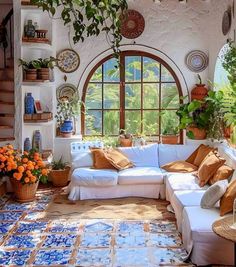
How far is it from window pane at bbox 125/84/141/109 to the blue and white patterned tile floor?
9.19 ft

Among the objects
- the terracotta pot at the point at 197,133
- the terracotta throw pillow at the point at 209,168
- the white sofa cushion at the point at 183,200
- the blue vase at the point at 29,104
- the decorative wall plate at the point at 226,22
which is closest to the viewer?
the white sofa cushion at the point at 183,200

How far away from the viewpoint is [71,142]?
715 cm

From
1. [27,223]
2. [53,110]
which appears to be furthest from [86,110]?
[27,223]

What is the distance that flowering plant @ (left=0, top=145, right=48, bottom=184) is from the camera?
18.2ft

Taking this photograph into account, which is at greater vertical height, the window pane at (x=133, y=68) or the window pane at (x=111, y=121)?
the window pane at (x=133, y=68)

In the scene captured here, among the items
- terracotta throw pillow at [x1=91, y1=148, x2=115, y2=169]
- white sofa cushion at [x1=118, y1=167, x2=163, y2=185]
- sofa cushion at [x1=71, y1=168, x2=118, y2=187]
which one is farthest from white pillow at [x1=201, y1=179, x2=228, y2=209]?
terracotta throw pillow at [x1=91, y1=148, x2=115, y2=169]

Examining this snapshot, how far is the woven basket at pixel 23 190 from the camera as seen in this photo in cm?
Result: 576

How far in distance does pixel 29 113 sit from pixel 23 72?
0.60 metres

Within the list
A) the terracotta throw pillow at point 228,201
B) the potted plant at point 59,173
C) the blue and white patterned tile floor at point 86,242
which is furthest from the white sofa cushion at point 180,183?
the potted plant at point 59,173

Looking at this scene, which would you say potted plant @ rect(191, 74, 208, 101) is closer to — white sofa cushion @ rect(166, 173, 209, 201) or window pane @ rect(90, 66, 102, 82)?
window pane @ rect(90, 66, 102, 82)

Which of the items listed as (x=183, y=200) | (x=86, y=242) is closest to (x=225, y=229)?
(x=183, y=200)

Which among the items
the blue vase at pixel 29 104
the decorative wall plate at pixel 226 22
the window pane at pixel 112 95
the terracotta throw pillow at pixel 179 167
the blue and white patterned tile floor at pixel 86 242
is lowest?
the blue and white patterned tile floor at pixel 86 242

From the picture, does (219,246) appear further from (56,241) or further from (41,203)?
(41,203)

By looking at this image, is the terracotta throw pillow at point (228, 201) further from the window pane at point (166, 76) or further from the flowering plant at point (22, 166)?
the window pane at point (166, 76)
